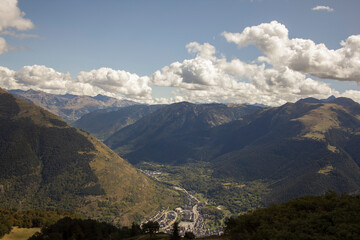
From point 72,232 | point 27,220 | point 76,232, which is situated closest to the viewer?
point 76,232


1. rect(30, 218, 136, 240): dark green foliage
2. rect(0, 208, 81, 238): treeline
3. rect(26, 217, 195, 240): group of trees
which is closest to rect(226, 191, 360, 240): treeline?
rect(26, 217, 195, 240): group of trees

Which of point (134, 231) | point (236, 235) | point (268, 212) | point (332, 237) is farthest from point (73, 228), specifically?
point (332, 237)

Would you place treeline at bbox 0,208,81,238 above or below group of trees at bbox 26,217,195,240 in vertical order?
below

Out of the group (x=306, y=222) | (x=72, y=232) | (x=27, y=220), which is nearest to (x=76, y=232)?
(x=72, y=232)

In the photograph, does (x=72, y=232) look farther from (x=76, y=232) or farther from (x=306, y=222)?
(x=306, y=222)

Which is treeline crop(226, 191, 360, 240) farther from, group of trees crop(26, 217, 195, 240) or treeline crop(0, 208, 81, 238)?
treeline crop(0, 208, 81, 238)

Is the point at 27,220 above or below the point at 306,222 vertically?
below

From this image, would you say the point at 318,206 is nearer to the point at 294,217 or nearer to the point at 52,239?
the point at 294,217

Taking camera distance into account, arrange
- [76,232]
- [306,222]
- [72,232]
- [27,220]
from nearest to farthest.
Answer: [306,222] < [76,232] < [72,232] < [27,220]
